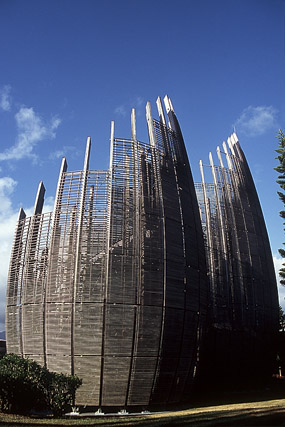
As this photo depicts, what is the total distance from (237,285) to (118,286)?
36.7 ft

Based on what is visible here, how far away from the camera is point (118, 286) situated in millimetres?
15750

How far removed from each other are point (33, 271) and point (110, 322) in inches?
204

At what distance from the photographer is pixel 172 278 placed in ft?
54.5

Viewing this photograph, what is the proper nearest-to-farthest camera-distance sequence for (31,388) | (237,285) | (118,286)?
(31,388) < (118,286) < (237,285)

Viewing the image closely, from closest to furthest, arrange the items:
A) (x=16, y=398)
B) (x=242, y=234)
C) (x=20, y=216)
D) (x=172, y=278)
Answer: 1. (x=16, y=398)
2. (x=172, y=278)
3. (x=20, y=216)
4. (x=242, y=234)

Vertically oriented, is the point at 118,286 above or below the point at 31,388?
above

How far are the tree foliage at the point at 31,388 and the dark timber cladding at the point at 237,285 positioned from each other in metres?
10.2

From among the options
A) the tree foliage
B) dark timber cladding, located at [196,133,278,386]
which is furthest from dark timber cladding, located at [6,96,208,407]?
dark timber cladding, located at [196,133,278,386]

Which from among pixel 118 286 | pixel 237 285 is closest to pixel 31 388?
pixel 118 286

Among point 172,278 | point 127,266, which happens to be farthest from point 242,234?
point 127,266

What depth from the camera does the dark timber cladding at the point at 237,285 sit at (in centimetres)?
2219

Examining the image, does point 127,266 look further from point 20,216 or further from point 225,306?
point 225,306

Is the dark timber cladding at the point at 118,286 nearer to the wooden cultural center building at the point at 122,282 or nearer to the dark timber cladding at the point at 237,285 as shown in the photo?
the wooden cultural center building at the point at 122,282

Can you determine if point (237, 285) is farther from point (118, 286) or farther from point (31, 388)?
point (31, 388)
